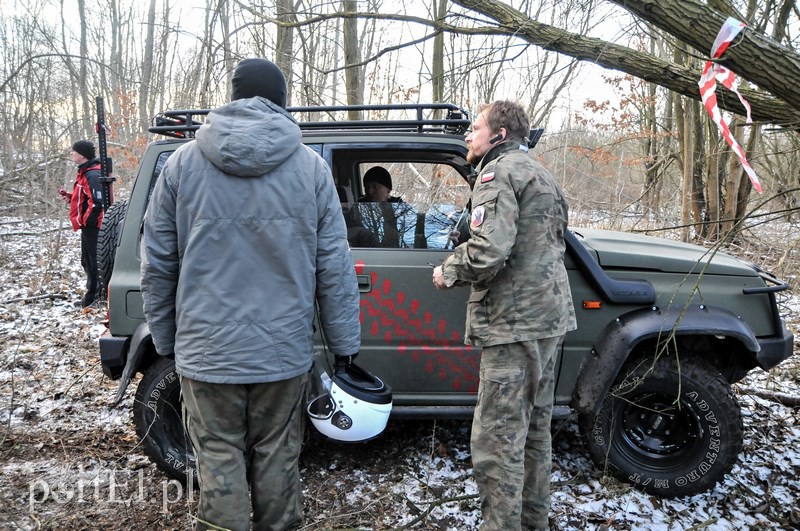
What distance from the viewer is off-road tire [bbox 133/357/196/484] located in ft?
9.96

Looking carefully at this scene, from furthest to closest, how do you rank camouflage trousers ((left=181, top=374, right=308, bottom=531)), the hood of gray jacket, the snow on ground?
the snow on ground
camouflage trousers ((left=181, top=374, right=308, bottom=531))
the hood of gray jacket

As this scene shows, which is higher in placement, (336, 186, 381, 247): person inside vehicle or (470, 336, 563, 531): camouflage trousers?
(336, 186, 381, 247): person inside vehicle

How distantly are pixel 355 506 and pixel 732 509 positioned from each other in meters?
2.03

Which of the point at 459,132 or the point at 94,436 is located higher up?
the point at 459,132

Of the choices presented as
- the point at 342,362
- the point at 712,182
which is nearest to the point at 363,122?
the point at 342,362

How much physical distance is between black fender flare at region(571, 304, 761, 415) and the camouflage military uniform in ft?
2.09

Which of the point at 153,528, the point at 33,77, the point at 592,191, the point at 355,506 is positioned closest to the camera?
the point at 153,528

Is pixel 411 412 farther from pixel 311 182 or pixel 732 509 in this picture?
pixel 732 509

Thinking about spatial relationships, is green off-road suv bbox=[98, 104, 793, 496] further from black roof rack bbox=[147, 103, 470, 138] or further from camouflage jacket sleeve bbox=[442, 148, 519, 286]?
camouflage jacket sleeve bbox=[442, 148, 519, 286]

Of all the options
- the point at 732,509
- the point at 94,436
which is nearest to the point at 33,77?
the point at 94,436

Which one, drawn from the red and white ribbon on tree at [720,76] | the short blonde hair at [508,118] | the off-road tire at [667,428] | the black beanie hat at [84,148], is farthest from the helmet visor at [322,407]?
the black beanie hat at [84,148]

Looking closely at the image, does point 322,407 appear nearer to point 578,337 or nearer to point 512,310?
point 512,310

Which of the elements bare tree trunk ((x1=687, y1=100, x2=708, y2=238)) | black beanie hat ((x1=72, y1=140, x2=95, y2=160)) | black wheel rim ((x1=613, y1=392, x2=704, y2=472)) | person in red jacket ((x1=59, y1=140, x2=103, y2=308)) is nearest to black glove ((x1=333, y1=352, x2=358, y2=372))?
black wheel rim ((x1=613, y1=392, x2=704, y2=472))

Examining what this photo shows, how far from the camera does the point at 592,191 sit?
44.3 ft
